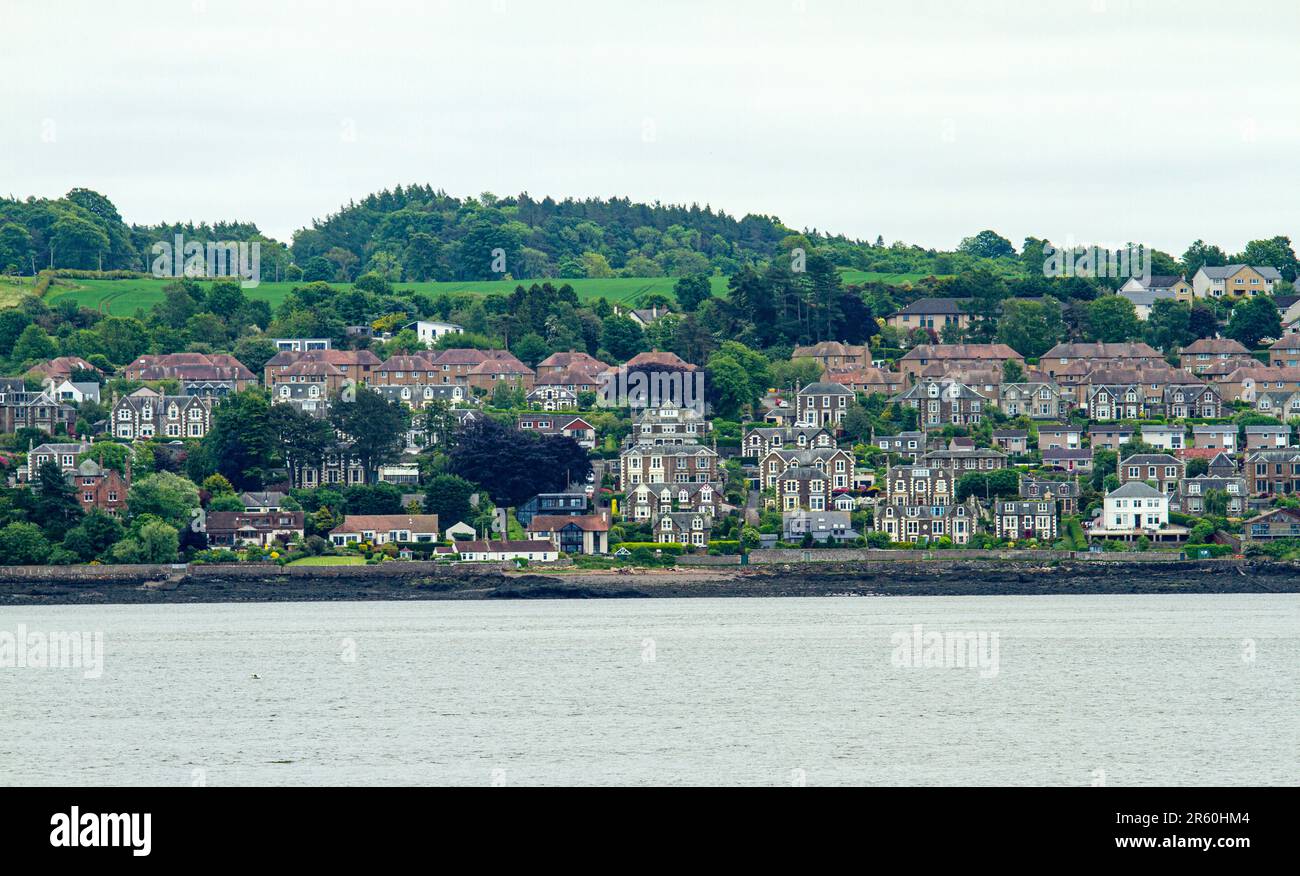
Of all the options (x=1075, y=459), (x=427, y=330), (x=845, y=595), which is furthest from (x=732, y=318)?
(x=845, y=595)

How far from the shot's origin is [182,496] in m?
64.6

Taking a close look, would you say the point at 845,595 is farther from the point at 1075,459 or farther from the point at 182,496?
the point at 182,496

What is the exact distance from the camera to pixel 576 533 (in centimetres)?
6381

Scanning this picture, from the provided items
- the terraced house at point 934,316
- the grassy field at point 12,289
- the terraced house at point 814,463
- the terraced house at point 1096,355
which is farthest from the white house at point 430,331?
the terraced house at point 814,463

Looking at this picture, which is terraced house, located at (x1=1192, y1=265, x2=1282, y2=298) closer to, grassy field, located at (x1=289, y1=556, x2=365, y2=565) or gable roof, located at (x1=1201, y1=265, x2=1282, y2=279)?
gable roof, located at (x1=1201, y1=265, x2=1282, y2=279)

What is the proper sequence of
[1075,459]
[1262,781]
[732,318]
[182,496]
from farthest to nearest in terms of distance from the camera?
[732,318] < [1075,459] < [182,496] < [1262,781]

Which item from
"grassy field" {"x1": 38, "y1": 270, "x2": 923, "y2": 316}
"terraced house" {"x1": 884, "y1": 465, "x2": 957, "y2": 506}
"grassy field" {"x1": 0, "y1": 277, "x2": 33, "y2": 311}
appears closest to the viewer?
"terraced house" {"x1": 884, "y1": 465, "x2": 957, "y2": 506}

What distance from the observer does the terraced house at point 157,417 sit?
254 feet

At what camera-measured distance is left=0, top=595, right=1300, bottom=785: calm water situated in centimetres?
2619

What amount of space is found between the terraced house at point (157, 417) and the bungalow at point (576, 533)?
19490 mm

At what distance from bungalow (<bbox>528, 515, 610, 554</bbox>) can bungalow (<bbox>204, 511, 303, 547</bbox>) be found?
8035 millimetres

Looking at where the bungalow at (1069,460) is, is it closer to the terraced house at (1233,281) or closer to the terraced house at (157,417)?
the terraced house at (157,417)

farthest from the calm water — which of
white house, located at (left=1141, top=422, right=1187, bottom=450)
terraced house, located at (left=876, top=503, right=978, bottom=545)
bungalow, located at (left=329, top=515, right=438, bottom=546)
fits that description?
white house, located at (left=1141, top=422, right=1187, bottom=450)

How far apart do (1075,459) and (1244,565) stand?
11.2 m
